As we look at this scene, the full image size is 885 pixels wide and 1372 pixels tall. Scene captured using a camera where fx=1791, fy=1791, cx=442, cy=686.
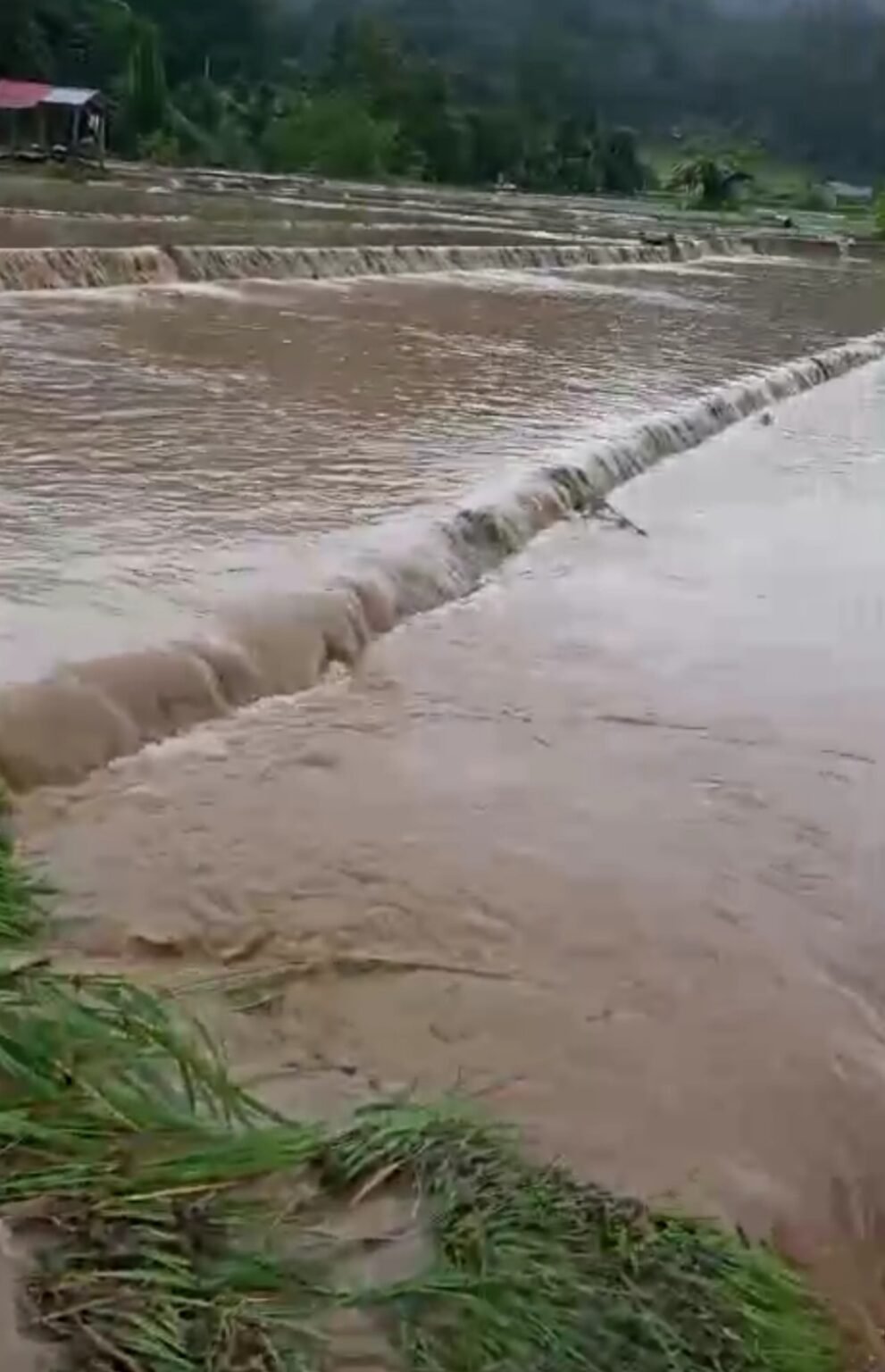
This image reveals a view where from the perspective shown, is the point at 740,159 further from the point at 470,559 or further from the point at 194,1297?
the point at 194,1297

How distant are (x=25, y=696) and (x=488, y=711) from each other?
1054 millimetres

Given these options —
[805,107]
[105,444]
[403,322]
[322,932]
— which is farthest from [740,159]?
[322,932]

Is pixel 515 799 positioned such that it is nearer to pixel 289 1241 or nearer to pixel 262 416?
pixel 289 1241

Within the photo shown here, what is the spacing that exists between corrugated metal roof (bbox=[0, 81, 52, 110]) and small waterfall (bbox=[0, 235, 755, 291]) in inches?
481

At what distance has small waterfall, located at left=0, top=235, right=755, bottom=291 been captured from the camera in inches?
464

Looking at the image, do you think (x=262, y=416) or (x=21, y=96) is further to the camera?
(x=21, y=96)

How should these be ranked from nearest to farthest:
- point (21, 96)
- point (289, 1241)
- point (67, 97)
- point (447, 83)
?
1. point (289, 1241)
2. point (67, 97)
3. point (21, 96)
4. point (447, 83)

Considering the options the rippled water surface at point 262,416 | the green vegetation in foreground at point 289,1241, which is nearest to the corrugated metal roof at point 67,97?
the rippled water surface at point 262,416

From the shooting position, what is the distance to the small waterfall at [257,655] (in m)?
3.38

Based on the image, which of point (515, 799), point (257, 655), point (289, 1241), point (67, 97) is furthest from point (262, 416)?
point (67, 97)

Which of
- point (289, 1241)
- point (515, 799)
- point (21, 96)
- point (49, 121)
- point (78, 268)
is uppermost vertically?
point (289, 1241)

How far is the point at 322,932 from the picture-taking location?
272 centimetres

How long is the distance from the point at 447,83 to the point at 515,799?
44.3 metres

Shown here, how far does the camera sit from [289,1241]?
1756mm
